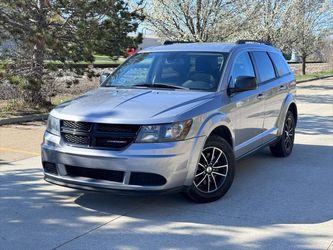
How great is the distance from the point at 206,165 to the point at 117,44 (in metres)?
8.05

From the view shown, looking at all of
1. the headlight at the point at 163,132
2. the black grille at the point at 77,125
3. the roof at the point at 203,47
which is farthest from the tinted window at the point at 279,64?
the black grille at the point at 77,125

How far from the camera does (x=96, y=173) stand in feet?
16.3

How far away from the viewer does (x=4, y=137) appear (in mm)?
9391

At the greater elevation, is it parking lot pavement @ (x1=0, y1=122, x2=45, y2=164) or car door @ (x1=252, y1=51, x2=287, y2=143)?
car door @ (x1=252, y1=51, x2=287, y2=143)

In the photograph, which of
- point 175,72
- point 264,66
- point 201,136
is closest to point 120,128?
point 201,136

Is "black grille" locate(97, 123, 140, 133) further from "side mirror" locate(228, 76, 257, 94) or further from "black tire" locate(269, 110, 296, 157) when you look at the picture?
"black tire" locate(269, 110, 296, 157)

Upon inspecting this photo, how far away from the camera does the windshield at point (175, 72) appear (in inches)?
234

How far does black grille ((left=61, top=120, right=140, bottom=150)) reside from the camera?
484 cm

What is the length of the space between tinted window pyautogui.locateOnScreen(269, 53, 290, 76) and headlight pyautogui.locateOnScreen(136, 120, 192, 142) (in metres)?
3.27

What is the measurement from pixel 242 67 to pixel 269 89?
842 mm

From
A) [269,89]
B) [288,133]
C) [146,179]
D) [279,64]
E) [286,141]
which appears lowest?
[286,141]

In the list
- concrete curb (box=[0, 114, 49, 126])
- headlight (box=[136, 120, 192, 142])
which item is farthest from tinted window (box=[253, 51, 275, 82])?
concrete curb (box=[0, 114, 49, 126])

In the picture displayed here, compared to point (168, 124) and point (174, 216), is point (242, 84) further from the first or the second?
point (174, 216)

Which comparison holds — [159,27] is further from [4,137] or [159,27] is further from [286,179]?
[286,179]
